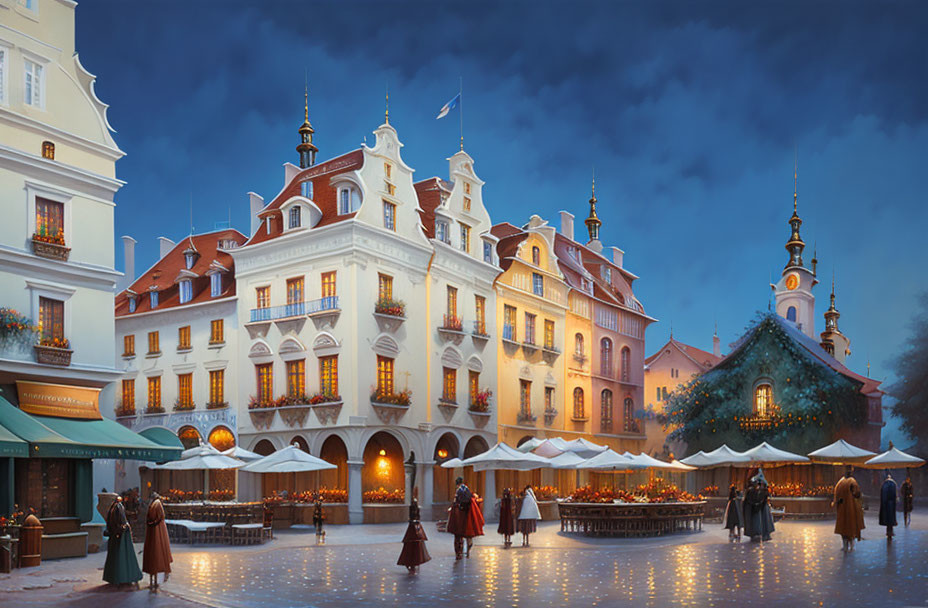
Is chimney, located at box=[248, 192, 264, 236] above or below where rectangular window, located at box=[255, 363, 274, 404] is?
above

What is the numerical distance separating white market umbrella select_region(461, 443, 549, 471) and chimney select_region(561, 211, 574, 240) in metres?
25.2

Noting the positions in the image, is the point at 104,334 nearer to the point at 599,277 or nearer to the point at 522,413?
the point at 522,413

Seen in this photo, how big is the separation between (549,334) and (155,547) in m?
33.2

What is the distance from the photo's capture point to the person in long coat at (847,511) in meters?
22.3

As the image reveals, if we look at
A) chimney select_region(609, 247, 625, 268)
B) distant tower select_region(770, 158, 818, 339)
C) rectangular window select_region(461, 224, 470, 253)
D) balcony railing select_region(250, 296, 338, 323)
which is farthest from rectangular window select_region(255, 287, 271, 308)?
distant tower select_region(770, 158, 818, 339)

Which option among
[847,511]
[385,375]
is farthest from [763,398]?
[847,511]

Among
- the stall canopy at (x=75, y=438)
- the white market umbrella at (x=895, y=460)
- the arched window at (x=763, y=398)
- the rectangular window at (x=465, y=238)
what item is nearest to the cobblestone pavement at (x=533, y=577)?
the stall canopy at (x=75, y=438)

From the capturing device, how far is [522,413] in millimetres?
45688

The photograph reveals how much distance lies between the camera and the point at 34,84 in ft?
81.6

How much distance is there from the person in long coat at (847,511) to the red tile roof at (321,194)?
2210 cm

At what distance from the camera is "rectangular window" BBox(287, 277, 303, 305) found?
38.8 m

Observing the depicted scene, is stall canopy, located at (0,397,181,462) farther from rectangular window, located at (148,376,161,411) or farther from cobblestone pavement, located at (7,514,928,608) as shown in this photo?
rectangular window, located at (148,376,161,411)

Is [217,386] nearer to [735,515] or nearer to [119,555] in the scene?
[735,515]

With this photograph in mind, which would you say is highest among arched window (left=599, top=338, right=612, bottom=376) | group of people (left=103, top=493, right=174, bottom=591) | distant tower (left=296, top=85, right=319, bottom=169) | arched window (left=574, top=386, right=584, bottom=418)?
distant tower (left=296, top=85, right=319, bottom=169)
